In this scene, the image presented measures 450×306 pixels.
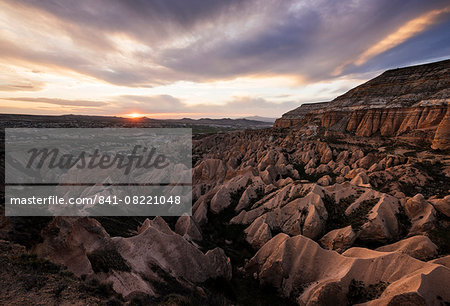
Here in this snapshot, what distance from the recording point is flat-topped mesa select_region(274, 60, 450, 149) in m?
47.2

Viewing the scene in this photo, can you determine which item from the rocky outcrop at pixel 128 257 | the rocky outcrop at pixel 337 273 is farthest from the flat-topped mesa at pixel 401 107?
the rocky outcrop at pixel 128 257

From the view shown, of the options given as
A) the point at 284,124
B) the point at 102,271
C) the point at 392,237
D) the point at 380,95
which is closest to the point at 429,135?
the point at 380,95

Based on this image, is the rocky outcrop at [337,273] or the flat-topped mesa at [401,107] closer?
the rocky outcrop at [337,273]

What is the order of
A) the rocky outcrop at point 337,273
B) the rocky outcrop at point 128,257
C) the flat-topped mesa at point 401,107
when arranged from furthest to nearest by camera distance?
the flat-topped mesa at point 401,107 → the rocky outcrop at point 128,257 → the rocky outcrop at point 337,273

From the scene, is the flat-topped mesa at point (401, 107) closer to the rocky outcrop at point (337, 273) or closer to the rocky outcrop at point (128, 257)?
the rocky outcrop at point (337, 273)

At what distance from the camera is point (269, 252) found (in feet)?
61.8

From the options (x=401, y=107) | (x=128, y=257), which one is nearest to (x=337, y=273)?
(x=128, y=257)

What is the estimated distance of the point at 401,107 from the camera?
55906mm

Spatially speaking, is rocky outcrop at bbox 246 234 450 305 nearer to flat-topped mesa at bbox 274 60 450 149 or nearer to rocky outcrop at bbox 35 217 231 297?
rocky outcrop at bbox 35 217 231 297

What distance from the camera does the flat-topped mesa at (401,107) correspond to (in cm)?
4719

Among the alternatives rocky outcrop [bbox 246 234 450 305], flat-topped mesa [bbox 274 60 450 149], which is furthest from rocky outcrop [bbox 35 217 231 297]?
flat-topped mesa [bbox 274 60 450 149]

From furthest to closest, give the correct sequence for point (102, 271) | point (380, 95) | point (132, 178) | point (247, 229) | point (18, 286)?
point (380, 95) < point (132, 178) < point (247, 229) < point (102, 271) < point (18, 286)

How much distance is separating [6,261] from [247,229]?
68.2ft

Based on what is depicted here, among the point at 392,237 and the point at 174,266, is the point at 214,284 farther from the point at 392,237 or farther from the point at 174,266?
the point at 392,237
